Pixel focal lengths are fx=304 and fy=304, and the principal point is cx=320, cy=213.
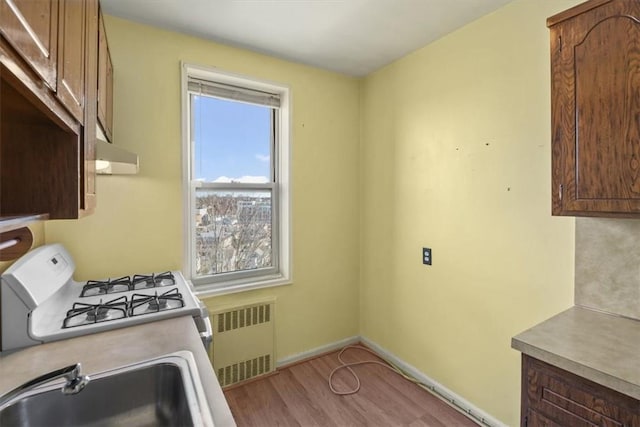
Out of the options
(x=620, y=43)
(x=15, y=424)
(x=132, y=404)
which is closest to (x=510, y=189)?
(x=620, y=43)

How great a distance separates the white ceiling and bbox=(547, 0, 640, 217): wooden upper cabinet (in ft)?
2.22

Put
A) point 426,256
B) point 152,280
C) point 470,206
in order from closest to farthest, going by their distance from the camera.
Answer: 1. point 152,280
2. point 470,206
3. point 426,256

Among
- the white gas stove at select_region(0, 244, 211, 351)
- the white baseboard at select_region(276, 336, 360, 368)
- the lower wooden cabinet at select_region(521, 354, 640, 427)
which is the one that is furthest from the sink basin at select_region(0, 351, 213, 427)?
the white baseboard at select_region(276, 336, 360, 368)

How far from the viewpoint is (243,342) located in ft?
7.59

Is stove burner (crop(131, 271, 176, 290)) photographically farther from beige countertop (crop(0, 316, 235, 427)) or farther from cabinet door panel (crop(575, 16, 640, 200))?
cabinet door panel (crop(575, 16, 640, 200))

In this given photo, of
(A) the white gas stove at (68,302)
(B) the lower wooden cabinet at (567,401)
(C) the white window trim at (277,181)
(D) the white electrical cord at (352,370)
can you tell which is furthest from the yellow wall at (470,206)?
(A) the white gas stove at (68,302)

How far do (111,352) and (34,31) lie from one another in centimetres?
108

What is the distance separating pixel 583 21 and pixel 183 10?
2027 millimetres

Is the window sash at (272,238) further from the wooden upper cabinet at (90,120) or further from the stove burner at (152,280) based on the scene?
the wooden upper cabinet at (90,120)

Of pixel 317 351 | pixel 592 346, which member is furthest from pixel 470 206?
pixel 317 351

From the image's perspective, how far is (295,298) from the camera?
8.55 feet

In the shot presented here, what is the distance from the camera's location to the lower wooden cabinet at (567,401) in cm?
96

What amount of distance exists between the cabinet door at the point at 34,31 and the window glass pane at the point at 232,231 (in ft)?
5.55

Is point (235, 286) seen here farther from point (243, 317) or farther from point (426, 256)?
point (426, 256)
